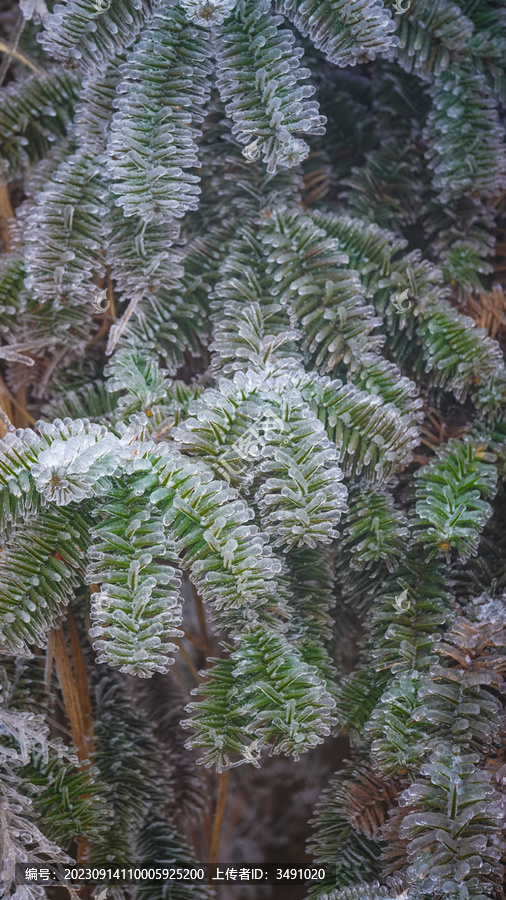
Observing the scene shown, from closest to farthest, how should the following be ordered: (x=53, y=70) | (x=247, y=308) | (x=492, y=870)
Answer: (x=492, y=870) → (x=247, y=308) → (x=53, y=70)

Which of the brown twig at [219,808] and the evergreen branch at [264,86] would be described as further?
the brown twig at [219,808]

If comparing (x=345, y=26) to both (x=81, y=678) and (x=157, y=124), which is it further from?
(x=81, y=678)

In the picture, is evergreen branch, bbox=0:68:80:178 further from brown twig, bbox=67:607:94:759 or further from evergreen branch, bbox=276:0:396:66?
brown twig, bbox=67:607:94:759

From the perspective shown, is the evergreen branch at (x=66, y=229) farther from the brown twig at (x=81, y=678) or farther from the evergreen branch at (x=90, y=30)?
the brown twig at (x=81, y=678)

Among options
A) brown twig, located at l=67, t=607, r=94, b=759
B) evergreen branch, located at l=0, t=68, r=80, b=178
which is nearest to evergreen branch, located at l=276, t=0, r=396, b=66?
evergreen branch, located at l=0, t=68, r=80, b=178

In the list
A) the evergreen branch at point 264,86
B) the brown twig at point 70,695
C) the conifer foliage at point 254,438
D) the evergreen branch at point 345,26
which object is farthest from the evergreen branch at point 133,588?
the evergreen branch at point 345,26

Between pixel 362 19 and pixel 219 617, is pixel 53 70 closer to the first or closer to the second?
pixel 362 19

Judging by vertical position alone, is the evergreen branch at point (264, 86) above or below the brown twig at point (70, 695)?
above

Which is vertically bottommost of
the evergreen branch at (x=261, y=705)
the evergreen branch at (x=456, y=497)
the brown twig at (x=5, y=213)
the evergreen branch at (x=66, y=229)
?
the evergreen branch at (x=261, y=705)

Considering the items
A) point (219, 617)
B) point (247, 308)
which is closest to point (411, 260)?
point (247, 308)
